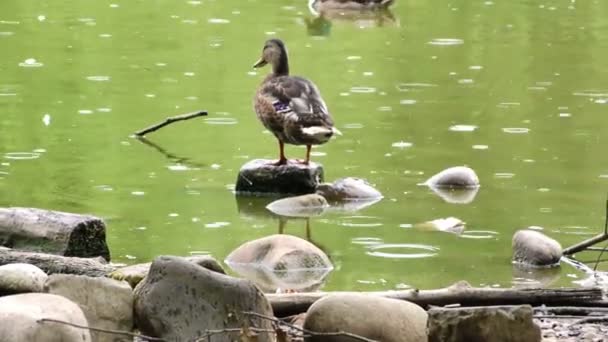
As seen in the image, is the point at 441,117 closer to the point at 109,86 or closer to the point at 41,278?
the point at 109,86

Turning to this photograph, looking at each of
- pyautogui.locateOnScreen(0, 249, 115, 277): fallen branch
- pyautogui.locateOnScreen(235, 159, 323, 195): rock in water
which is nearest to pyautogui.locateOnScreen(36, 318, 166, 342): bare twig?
pyautogui.locateOnScreen(0, 249, 115, 277): fallen branch

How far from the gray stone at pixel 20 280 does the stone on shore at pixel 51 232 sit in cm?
127

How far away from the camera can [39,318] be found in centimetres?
493

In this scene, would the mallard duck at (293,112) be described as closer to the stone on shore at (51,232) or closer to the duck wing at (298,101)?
the duck wing at (298,101)

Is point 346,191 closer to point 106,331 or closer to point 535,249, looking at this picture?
point 535,249

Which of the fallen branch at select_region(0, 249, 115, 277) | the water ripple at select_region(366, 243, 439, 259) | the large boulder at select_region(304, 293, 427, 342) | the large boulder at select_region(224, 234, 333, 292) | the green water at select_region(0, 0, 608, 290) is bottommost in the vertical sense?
the green water at select_region(0, 0, 608, 290)

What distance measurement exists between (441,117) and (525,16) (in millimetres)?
8914

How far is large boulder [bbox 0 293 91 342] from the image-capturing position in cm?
489

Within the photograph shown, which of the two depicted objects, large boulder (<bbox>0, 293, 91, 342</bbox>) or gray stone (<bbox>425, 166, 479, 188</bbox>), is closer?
large boulder (<bbox>0, 293, 91, 342</bbox>)

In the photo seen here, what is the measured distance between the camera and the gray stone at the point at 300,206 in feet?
29.2

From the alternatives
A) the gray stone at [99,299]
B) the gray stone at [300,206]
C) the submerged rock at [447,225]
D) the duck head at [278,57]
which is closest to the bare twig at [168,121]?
the duck head at [278,57]

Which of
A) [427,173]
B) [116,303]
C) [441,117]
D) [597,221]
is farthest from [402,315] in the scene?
[441,117]

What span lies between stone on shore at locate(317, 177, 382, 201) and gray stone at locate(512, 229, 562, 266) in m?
1.62

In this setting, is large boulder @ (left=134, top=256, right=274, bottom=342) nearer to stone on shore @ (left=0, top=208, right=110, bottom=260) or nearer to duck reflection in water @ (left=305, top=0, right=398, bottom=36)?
stone on shore @ (left=0, top=208, right=110, bottom=260)
